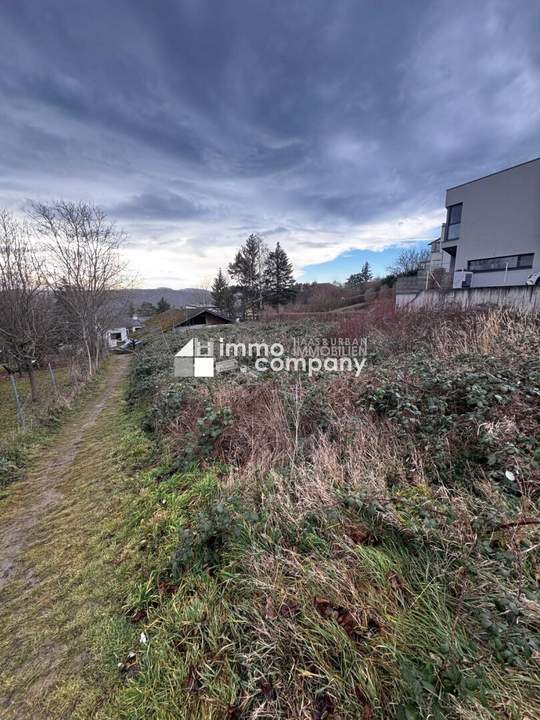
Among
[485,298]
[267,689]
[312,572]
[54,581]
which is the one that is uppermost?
[485,298]

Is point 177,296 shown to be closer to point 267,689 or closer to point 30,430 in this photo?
point 30,430

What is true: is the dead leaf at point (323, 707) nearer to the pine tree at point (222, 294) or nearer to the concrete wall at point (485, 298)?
the concrete wall at point (485, 298)

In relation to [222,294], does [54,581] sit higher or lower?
lower

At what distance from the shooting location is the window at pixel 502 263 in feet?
45.9

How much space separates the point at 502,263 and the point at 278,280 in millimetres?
23787

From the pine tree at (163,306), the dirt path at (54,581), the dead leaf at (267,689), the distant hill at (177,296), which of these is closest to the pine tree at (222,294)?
the distant hill at (177,296)

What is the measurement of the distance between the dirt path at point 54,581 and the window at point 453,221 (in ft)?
72.0

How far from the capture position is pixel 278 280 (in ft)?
115

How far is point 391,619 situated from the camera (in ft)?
4.71

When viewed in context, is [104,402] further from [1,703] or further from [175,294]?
[175,294]

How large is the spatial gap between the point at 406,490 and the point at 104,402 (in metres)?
9.37

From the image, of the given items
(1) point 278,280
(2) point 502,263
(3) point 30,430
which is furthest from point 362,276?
(3) point 30,430

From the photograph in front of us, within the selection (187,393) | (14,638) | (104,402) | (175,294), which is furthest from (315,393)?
(175,294)

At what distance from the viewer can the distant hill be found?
38656mm
